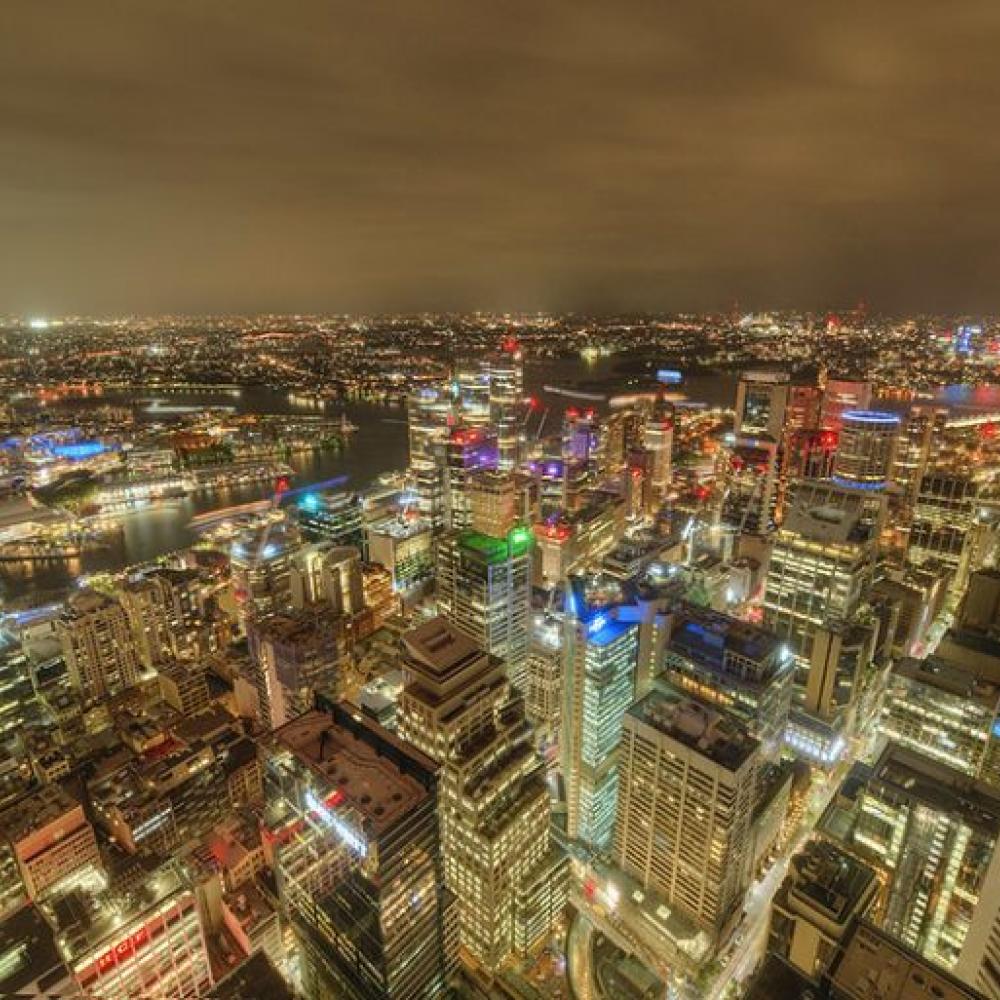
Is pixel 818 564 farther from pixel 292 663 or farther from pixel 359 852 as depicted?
pixel 359 852

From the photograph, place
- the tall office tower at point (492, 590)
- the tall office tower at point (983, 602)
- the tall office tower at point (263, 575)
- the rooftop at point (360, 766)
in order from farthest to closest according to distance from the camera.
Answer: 1. the tall office tower at point (263, 575)
2. the tall office tower at point (983, 602)
3. the tall office tower at point (492, 590)
4. the rooftop at point (360, 766)

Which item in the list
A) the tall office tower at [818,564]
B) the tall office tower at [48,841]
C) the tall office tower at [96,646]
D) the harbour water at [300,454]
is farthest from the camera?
the harbour water at [300,454]

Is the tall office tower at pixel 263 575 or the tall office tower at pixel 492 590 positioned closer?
the tall office tower at pixel 492 590

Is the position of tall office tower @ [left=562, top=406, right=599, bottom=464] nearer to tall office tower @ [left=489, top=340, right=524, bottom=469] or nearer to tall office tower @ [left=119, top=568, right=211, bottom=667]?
tall office tower @ [left=489, top=340, right=524, bottom=469]

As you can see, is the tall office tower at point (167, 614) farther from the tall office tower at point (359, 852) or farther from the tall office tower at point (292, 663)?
the tall office tower at point (359, 852)

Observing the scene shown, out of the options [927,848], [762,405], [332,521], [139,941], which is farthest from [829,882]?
[762,405]

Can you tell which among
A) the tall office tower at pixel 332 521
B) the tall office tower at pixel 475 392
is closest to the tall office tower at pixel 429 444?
the tall office tower at pixel 475 392
